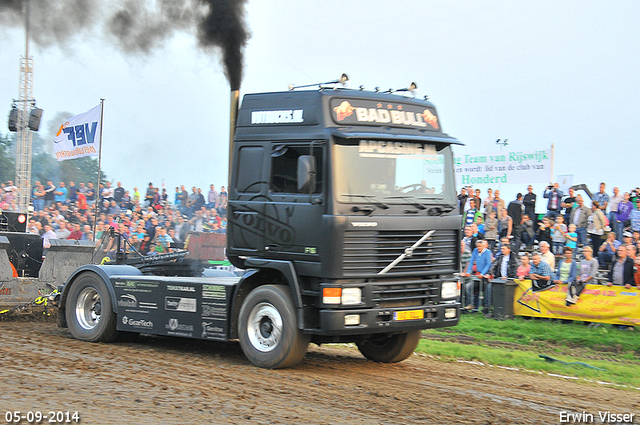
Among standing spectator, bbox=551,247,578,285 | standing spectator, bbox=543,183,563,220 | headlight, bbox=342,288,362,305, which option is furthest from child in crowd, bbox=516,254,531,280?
headlight, bbox=342,288,362,305

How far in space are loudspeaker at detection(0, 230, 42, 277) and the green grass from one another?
25.8 ft

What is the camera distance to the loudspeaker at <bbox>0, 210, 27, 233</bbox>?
14.6 m

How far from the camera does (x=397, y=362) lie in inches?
378

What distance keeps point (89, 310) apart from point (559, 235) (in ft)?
34.5

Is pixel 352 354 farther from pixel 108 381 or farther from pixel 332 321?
pixel 108 381

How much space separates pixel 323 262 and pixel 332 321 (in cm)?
67

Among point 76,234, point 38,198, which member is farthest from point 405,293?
point 38,198

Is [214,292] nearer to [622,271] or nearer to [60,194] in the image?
[622,271]

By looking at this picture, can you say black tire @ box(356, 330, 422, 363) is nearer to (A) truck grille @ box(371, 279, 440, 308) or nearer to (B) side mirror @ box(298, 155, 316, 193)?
(A) truck grille @ box(371, 279, 440, 308)

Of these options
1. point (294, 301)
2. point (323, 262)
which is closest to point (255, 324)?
point (294, 301)

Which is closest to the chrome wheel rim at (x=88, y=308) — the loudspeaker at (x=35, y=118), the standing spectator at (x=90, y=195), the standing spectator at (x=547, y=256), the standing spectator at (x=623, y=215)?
the standing spectator at (x=547, y=256)

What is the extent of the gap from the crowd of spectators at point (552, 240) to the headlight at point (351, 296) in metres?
6.98

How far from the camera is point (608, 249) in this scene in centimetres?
1469

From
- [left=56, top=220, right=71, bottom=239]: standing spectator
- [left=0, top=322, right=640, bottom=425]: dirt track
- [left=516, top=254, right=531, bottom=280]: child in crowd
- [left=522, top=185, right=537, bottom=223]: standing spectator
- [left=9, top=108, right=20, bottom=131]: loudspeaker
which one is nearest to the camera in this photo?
[left=0, top=322, right=640, bottom=425]: dirt track
